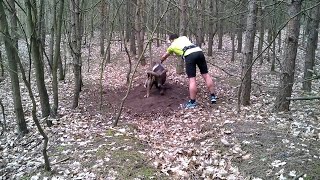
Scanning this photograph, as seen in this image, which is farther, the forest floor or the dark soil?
the dark soil

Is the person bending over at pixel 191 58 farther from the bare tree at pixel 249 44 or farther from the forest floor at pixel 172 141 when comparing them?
the bare tree at pixel 249 44

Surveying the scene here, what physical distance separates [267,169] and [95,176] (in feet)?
8.39

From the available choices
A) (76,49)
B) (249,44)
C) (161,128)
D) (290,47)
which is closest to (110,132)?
(161,128)

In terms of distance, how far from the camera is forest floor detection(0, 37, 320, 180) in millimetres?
4754

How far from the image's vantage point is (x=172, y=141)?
6.21 metres

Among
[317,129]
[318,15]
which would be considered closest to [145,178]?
[317,129]

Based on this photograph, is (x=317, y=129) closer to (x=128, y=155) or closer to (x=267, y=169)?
(x=267, y=169)

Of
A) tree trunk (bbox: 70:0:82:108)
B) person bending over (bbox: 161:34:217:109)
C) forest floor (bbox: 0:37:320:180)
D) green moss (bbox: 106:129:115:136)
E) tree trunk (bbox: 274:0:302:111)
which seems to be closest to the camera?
forest floor (bbox: 0:37:320:180)

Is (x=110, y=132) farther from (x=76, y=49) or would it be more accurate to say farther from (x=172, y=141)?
(x=76, y=49)

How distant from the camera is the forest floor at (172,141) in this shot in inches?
187


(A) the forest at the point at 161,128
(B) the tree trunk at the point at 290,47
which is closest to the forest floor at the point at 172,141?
(A) the forest at the point at 161,128

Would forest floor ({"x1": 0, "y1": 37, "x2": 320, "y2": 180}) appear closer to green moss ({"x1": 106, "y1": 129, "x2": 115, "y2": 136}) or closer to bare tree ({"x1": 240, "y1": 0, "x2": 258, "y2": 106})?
green moss ({"x1": 106, "y1": 129, "x2": 115, "y2": 136})

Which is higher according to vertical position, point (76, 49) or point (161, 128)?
point (76, 49)

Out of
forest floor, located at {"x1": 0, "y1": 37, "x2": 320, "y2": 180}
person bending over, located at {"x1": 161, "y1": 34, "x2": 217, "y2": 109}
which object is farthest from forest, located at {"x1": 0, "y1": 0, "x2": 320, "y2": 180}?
person bending over, located at {"x1": 161, "y1": 34, "x2": 217, "y2": 109}
